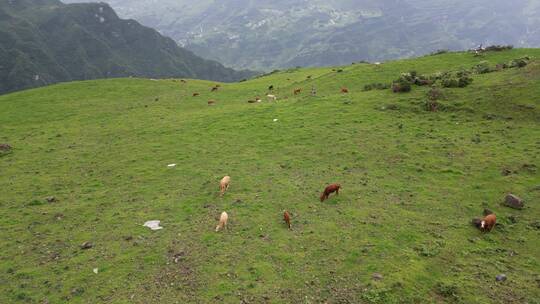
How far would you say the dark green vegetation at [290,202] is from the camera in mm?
15219

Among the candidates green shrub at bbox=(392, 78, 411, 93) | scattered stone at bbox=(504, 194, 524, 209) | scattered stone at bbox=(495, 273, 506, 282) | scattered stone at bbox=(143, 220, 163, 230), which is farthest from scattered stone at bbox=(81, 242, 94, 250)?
green shrub at bbox=(392, 78, 411, 93)

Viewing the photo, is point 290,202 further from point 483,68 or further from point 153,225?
point 483,68

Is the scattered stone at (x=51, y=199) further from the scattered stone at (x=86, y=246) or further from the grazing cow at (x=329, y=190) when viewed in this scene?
the grazing cow at (x=329, y=190)

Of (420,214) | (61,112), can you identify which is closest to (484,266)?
(420,214)

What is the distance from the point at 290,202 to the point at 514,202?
10811mm

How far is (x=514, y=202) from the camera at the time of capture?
19156 millimetres

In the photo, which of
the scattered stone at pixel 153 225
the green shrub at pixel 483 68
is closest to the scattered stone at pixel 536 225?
the scattered stone at pixel 153 225

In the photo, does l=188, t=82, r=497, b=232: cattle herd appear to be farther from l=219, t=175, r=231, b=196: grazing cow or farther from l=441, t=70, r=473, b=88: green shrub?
l=441, t=70, r=473, b=88: green shrub

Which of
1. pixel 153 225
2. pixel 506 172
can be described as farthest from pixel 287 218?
pixel 506 172

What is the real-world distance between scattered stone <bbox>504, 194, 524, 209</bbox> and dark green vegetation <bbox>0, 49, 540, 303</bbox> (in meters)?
0.27

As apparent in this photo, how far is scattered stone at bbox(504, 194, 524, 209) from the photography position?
1905 centimetres

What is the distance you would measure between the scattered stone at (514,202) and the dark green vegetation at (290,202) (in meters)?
0.27

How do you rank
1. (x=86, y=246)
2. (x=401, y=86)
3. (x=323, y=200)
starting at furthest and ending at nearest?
(x=401, y=86)
(x=323, y=200)
(x=86, y=246)

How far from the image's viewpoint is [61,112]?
4691 centimetres
